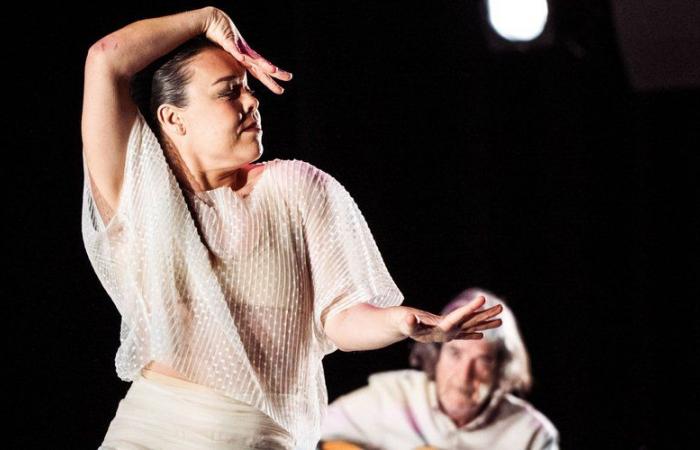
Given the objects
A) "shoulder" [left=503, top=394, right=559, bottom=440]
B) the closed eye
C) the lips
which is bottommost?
"shoulder" [left=503, top=394, right=559, bottom=440]

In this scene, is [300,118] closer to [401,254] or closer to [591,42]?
[401,254]

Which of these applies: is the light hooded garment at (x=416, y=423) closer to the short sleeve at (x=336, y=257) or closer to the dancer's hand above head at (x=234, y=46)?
the short sleeve at (x=336, y=257)

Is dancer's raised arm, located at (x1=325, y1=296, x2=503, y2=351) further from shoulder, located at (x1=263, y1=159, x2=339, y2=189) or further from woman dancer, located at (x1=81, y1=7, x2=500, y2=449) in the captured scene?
shoulder, located at (x1=263, y1=159, x2=339, y2=189)

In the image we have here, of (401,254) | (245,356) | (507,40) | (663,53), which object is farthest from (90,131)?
(663,53)

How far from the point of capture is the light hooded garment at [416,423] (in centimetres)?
290

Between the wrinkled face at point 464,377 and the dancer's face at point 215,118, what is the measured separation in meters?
1.75

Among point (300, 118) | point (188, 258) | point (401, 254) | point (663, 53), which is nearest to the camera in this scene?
point (188, 258)

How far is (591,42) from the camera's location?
3.29m

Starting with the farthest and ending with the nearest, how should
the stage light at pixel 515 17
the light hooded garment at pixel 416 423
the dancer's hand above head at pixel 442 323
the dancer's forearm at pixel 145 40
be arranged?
the stage light at pixel 515 17, the light hooded garment at pixel 416 423, the dancer's forearm at pixel 145 40, the dancer's hand above head at pixel 442 323

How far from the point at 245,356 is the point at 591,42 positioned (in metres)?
2.31

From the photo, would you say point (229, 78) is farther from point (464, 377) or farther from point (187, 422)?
point (464, 377)

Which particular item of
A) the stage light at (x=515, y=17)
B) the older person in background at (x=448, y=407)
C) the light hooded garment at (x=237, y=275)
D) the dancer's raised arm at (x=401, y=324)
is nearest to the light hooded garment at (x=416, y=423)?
the older person in background at (x=448, y=407)

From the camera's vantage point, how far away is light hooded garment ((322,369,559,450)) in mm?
2902

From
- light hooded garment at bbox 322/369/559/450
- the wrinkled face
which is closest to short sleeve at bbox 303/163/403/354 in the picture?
light hooded garment at bbox 322/369/559/450
